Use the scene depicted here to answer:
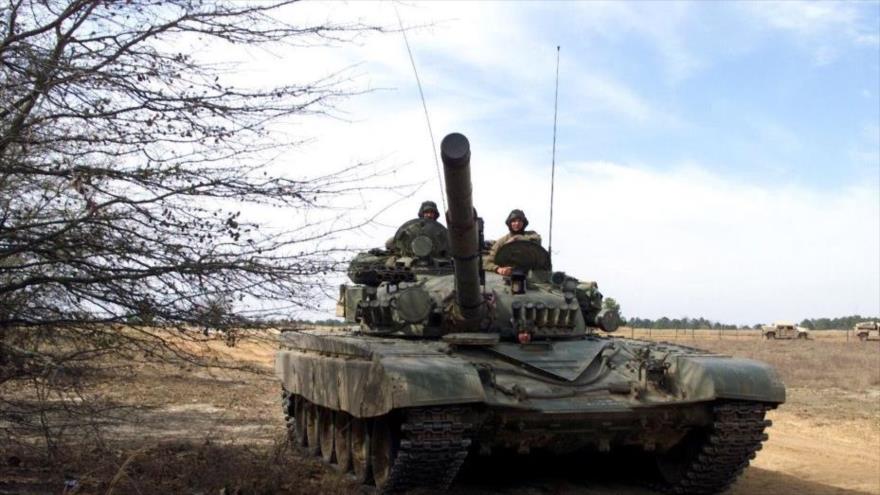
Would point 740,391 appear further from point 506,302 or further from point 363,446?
point 363,446

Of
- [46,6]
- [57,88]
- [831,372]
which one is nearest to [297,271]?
[57,88]

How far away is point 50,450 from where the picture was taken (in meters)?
6.13

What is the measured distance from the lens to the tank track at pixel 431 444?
7.88 m

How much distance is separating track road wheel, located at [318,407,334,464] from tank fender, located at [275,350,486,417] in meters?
1.67

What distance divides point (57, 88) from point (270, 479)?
13.3 ft

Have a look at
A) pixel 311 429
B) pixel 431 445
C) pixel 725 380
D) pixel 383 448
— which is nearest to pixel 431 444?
pixel 431 445

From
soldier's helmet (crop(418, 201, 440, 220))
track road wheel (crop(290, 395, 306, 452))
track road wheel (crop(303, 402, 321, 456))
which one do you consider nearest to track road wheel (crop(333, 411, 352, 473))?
track road wheel (crop(303, 402, 321, 456))

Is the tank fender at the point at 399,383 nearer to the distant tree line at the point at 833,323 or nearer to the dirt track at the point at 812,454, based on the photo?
the dirt track at the point at 812,454

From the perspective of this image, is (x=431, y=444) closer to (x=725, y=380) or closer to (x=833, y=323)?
(x=725, y=380)

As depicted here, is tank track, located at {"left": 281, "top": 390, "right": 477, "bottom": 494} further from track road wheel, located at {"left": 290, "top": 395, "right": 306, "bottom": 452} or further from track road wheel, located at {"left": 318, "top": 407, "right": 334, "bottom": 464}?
track road wheel, located at {"left": 290, "top": 395, "right": 306, "bottom": 452}

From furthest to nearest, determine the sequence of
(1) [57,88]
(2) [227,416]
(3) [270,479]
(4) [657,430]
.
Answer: (2) [227,416]
(4) [657,430]
(3) [270,479]
(1) [57,88]

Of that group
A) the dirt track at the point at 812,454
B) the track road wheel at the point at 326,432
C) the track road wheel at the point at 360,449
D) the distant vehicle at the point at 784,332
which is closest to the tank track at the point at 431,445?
the track road wheel at the point at 360,449

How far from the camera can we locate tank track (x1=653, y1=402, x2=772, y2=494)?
28.8 ft

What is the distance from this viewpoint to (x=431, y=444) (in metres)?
7.89
